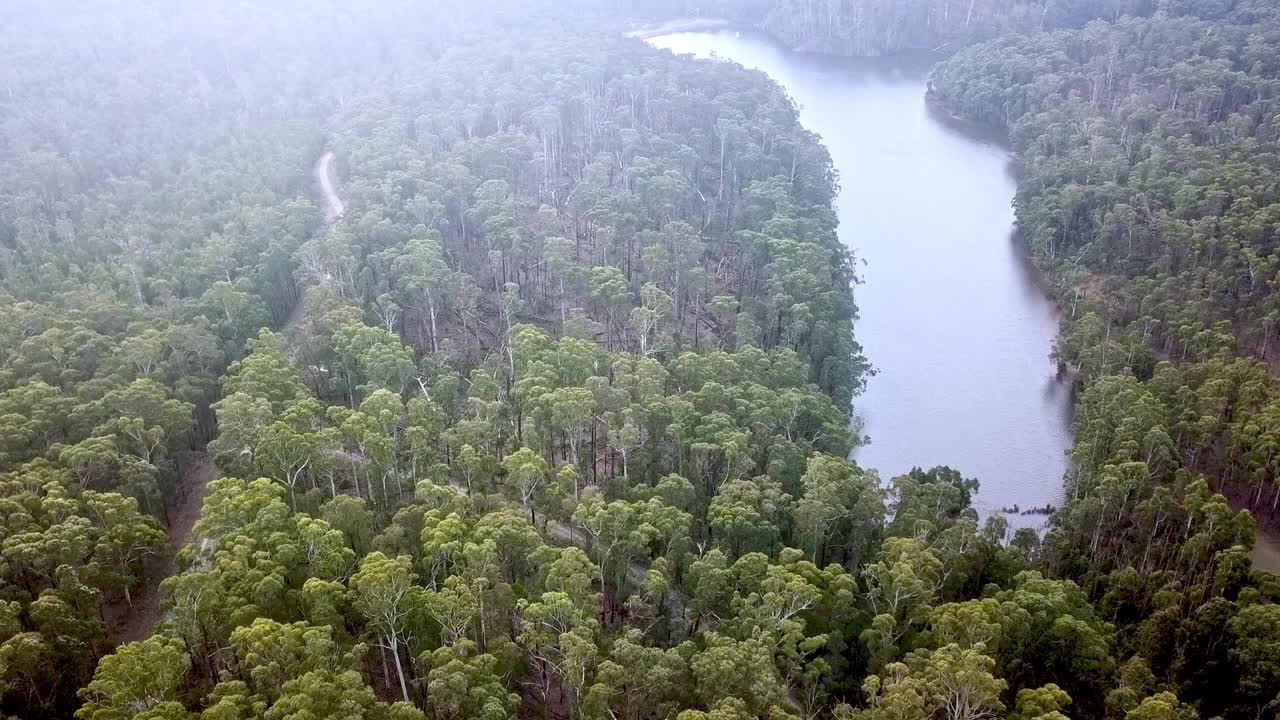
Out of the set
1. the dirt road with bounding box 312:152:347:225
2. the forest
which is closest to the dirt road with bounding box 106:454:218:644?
the forest

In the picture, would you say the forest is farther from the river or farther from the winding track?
the river

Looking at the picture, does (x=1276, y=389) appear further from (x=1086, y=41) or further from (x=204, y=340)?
(x=1086, y=41)

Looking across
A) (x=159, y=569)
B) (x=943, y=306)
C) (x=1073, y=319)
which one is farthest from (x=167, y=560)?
(x=1073, y=319)

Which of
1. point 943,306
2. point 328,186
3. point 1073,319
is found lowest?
point 943,306

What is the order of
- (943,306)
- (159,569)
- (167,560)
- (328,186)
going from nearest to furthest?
1. (159,569)
2. (167,560)
3. (943,306)
4. (328,186)

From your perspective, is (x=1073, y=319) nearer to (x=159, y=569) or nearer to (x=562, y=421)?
(x=562, y=421)

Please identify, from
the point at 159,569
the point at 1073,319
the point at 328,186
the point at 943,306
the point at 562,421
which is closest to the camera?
the point at 159,569
